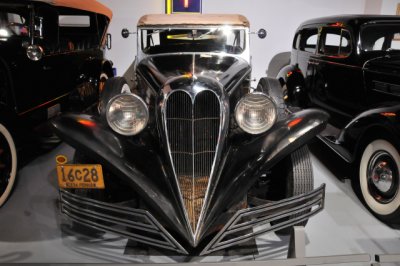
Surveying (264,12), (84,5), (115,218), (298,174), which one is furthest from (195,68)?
(264,12)

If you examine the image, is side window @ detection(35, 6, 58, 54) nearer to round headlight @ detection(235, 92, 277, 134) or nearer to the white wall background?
round headlight @ detection(235, 92, 277, 134)

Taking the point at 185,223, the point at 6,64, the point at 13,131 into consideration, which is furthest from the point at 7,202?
the point at 185,223

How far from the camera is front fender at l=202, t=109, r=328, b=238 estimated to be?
1.88 meters

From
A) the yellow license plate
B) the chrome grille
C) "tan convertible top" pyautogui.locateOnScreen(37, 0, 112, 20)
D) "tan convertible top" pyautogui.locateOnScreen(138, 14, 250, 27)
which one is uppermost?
"tan convertible top" pyautogui.locateOnScreen(37, 0, 112, 20)

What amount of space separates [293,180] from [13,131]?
2195 mm

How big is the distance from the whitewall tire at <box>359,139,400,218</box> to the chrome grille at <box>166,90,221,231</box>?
4.54ft

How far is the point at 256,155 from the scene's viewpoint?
2.02m

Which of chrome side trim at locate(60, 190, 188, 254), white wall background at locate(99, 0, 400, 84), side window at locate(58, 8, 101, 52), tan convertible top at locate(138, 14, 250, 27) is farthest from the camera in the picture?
white wall background at locate(99, 0, 400, 84)

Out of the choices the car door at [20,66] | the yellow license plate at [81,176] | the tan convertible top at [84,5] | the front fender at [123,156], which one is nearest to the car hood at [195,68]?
the front fender at [123,156]

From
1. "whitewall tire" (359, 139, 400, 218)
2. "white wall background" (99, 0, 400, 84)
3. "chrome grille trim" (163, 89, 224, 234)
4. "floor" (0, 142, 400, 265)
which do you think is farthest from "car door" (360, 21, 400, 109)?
"white wall background" (99, 0, 400, 84)

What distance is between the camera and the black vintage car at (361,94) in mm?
2570

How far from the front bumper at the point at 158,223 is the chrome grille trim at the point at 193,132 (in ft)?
0.93

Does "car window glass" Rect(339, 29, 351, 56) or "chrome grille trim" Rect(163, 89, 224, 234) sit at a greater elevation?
"car window glass" Rect(339, 29, 351, 56)

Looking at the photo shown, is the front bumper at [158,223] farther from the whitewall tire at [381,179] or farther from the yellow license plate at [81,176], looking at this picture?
the whitewall tire at [381,179]
